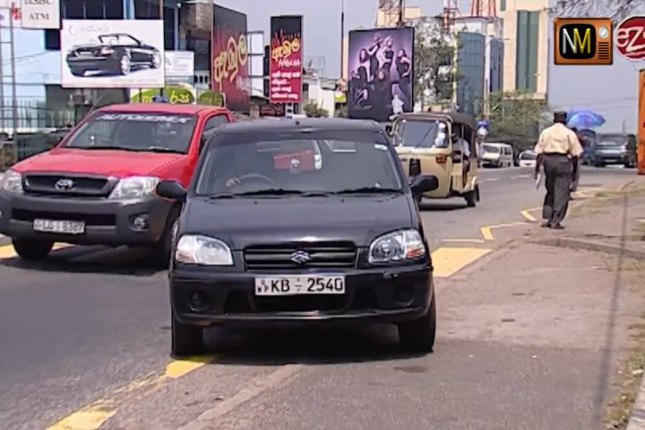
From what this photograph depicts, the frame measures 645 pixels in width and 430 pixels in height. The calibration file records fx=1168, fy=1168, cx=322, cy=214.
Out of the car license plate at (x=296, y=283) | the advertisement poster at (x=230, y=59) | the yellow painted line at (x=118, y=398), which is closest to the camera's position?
the yellow painted line at (x=118, y=398)

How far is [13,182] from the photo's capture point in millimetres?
11945

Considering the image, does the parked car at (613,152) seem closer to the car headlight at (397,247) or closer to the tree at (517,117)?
the tree at (517,117)

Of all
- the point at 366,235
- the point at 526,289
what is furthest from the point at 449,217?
the point at 366,235

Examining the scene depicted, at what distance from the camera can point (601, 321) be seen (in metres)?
9.26

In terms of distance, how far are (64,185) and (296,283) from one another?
5.17 m

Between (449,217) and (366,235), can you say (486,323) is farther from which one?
(449,217)

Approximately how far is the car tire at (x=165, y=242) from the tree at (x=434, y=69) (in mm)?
55828

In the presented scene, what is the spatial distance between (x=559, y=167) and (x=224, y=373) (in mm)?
10067

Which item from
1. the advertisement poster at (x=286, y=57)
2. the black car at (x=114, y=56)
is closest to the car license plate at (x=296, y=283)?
the black car at (x=114, y=56)

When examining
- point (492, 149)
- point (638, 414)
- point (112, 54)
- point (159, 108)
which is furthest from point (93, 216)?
point (492, 149)

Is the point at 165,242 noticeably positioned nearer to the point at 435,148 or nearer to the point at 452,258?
the point at 452,258

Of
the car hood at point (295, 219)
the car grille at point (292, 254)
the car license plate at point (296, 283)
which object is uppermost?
the car hood at point (295, 219)

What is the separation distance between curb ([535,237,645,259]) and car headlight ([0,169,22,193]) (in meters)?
6.58

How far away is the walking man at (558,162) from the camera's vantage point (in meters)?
16.5
